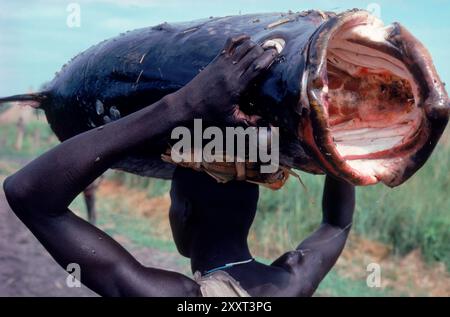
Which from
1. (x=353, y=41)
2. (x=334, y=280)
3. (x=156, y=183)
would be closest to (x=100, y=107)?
(x=353, y=41)

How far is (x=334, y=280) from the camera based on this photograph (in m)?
6.12

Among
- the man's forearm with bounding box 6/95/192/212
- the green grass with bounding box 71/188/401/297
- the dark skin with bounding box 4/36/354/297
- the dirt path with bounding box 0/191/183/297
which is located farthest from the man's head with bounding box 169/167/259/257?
the green grass with bounding box 71/188/401/297

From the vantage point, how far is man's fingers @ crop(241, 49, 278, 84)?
131 cm

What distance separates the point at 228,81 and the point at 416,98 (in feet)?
1.39

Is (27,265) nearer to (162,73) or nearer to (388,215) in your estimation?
(388,215)

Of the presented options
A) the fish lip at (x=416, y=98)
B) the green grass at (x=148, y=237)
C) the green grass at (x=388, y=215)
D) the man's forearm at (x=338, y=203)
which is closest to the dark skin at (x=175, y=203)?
the fish lip at (x=416, y=98)

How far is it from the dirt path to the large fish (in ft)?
11.5

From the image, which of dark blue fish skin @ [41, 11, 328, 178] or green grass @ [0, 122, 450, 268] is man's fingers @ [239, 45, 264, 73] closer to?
dark blue fish skin @ [41, 11, 328, 178]

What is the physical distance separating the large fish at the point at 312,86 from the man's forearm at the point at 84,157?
0.08 meters

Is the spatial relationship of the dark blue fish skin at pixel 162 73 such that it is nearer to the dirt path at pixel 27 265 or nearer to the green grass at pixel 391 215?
the dirt path at pixel 27 265

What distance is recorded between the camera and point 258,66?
1312 millimetres

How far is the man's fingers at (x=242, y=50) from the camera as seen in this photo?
132cm
